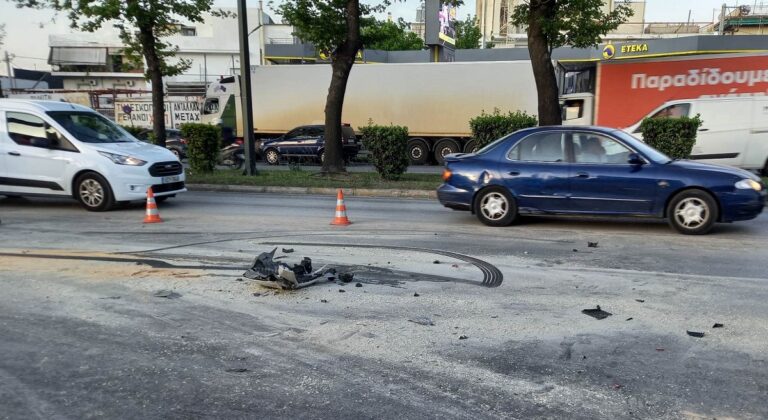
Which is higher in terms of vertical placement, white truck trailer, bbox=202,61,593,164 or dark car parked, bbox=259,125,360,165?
white truck trailer, bbox=202,61,593,164

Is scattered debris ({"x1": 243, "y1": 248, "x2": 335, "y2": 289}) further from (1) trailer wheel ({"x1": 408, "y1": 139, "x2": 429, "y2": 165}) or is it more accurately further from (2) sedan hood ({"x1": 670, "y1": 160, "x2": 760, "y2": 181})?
(1) trailer wheel ({"x1": 408, "y1": 139, "x2": 429, "y2": 165})

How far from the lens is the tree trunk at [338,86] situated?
1624 cm

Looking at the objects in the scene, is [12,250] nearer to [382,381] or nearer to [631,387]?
[382,381]

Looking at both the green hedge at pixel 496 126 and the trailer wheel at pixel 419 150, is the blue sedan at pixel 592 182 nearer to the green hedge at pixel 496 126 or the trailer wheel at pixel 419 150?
the green hedge at pixel 496 126

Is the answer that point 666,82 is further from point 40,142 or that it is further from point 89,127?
point 40,142

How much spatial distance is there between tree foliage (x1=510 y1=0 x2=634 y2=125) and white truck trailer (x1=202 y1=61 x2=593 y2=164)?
6704 mm

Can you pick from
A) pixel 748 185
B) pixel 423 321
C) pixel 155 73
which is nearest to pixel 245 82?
pixel 155 73

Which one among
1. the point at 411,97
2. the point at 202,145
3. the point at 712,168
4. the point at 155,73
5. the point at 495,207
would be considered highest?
the point at 155,73

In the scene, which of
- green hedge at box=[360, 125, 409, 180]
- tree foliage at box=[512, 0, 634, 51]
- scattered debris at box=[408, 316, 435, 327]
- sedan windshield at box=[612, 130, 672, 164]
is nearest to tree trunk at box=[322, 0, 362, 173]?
green hedge at box=[360, 125, 409, 180]

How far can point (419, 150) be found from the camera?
24125mm

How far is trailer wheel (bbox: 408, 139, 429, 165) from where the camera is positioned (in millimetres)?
24050

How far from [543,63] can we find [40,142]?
37.3 feet

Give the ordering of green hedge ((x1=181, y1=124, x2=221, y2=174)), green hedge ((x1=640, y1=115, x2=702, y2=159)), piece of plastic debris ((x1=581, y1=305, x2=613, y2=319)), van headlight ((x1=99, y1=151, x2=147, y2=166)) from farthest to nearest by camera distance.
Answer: green hedge ((x1=181, y1=124, x2=221, y2=174)), green hedge ((x1=640, y1=115, x2=702, y2=159)), van headlight ((x1=99, y1=151, x2=147, y2=166)), piece of plastic debris ((x1=581, y1=305, x2=613, y2=319))

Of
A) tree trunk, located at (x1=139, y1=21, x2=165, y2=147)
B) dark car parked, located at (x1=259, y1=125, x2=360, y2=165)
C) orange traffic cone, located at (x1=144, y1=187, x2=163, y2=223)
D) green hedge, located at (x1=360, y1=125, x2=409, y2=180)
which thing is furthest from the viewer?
dark car parked, located at (x1=259, y1=125, x2=360, y2=165)
